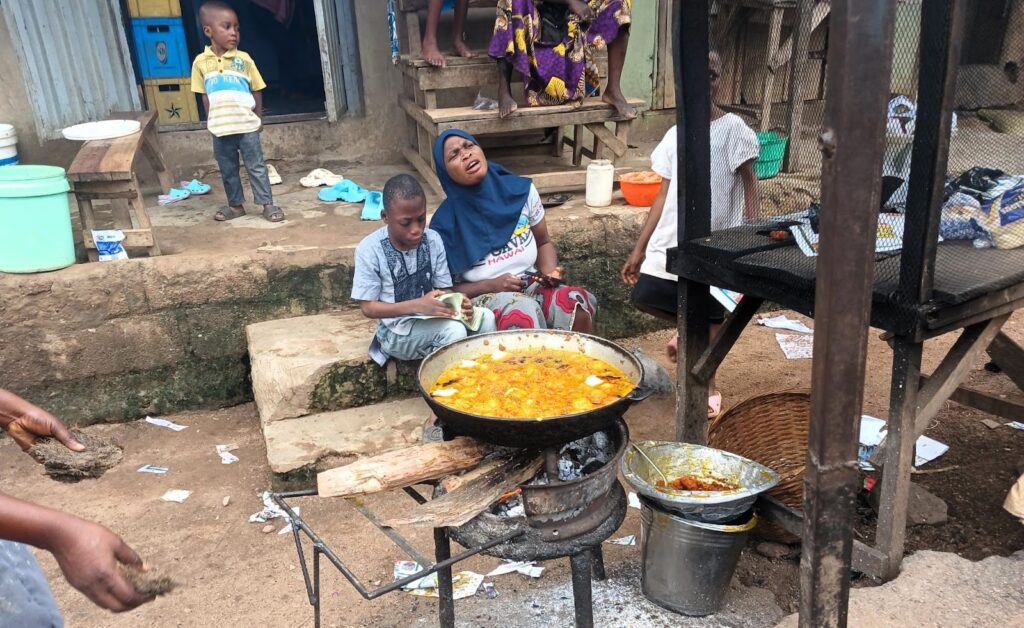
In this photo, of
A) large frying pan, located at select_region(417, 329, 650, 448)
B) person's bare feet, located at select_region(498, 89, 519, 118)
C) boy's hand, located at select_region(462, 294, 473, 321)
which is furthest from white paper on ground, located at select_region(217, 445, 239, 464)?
person's bare feet, located at select_region(498, 89, 519, 118)

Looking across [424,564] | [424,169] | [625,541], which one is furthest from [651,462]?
[424,169]

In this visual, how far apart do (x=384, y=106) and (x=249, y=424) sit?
11.4ft

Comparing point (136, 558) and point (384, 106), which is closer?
point (136, 558)

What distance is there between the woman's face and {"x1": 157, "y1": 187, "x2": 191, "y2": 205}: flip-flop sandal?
2937 mm

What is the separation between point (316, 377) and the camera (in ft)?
14.0

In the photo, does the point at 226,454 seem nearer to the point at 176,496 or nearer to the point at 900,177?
the point at 176,496

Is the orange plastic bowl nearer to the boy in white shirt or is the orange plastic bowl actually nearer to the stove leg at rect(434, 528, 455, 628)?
the boy in white shirt

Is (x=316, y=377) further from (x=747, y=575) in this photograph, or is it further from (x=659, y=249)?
(x=747, y=575)

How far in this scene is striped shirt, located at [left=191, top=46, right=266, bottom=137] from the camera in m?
5.44

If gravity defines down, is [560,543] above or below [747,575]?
above

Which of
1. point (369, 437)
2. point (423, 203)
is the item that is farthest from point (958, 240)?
point (369, 437)

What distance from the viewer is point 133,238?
4.71 meters

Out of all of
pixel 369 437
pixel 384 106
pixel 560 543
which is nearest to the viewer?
pixel 560 543

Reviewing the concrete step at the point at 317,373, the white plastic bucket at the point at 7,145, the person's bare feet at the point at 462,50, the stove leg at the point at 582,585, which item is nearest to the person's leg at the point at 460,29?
the person's bare feet at the point at 462,50
